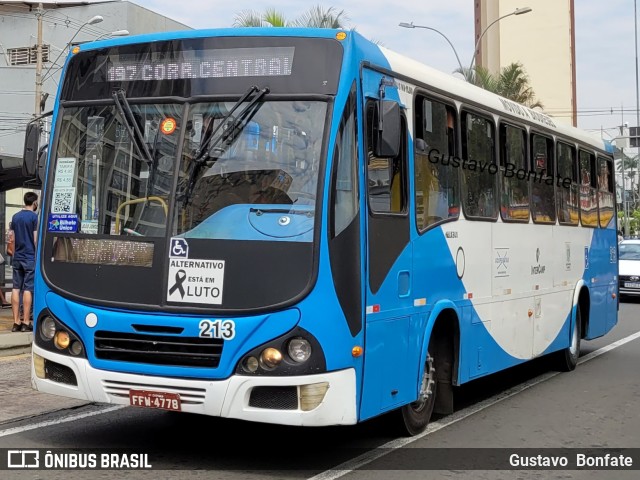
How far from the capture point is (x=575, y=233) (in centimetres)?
1274

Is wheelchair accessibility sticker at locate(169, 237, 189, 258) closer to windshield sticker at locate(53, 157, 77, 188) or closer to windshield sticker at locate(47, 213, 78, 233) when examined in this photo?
windshield sticker at locate(47, 213, 78, 233)

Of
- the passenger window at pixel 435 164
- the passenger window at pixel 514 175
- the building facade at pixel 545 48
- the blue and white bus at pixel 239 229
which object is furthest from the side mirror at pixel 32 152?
the building facade at pixel 545 48

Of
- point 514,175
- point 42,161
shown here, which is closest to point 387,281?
point 42,161

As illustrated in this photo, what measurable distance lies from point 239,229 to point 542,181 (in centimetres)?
567

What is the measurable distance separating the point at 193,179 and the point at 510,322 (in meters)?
4.57

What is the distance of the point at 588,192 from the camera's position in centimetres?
1352

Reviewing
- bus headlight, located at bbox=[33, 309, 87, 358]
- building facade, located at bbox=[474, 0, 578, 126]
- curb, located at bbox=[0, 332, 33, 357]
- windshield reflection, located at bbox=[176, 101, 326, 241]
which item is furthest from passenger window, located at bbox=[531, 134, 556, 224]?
building facade, located at bbox=[474, 0, 578, 126]

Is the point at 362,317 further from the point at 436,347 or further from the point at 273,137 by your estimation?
the point at 436,347

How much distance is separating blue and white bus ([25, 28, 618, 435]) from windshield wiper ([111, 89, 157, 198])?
1 centimetres

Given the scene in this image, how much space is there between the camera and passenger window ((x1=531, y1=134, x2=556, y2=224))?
1114 centimetres

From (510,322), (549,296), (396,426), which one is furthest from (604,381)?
(396,426)

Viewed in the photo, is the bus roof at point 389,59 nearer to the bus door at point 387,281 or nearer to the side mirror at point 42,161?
the bus door at point 387,281

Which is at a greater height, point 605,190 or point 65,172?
point 605,190

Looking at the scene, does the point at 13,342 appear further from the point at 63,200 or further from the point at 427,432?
the point at 427,432
